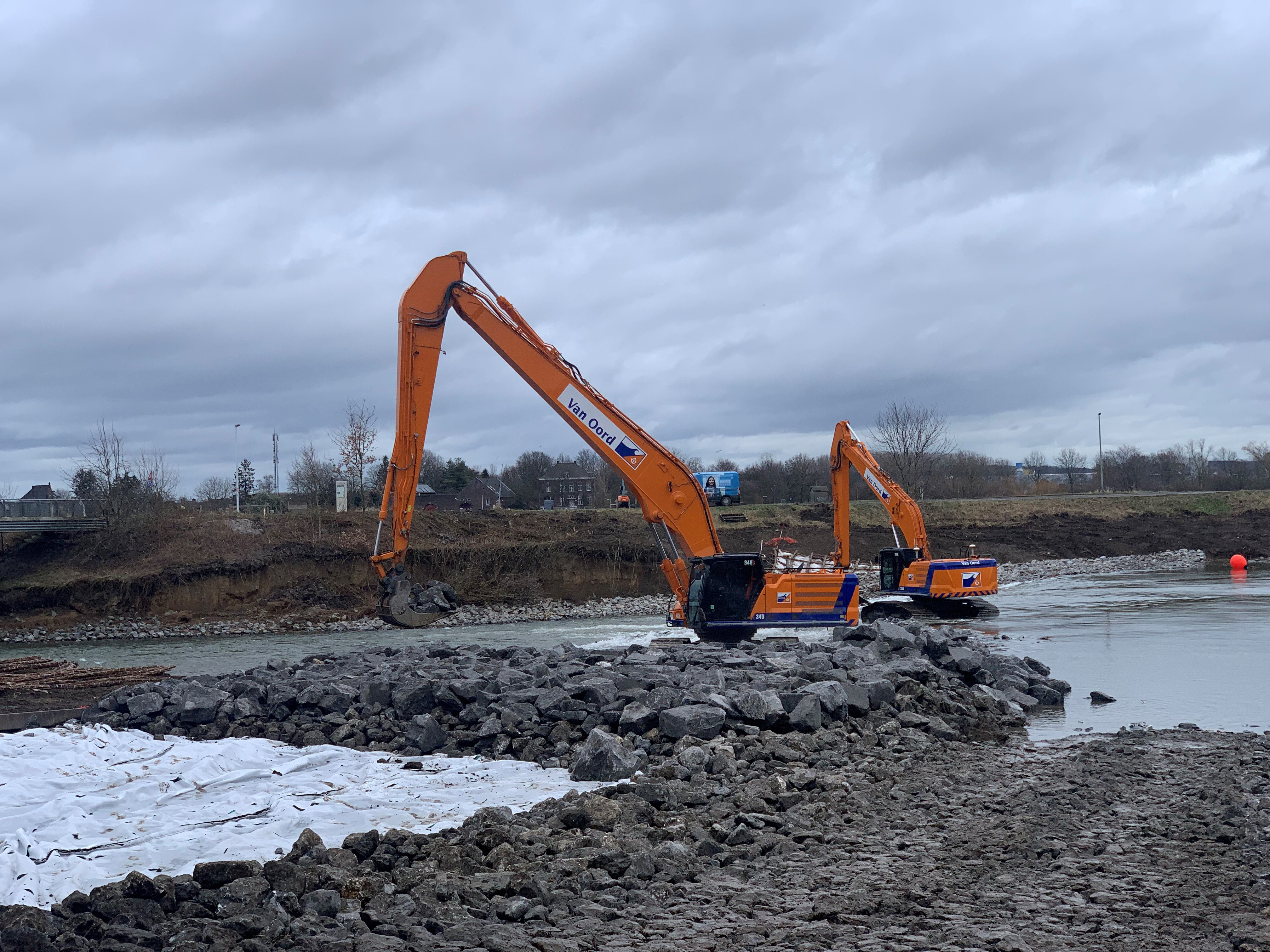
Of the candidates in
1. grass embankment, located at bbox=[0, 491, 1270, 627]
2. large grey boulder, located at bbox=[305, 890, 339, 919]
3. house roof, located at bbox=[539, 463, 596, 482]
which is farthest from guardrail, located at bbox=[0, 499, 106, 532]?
house roof, located at bbox=[539, 463, 596, 482]

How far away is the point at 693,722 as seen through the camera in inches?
365

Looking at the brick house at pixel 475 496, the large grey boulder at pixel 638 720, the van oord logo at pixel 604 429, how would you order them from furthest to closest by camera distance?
the brick house at pixel 475 496
the van oord logo at pixel 604 429
the large grey boulder at pixel 638 720

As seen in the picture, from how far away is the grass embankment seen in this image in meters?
34.2

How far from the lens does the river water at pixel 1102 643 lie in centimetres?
1212

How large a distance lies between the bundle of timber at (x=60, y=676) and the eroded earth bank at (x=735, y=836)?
361 centimetres

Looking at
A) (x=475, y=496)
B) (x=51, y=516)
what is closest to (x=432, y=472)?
(x=475, y=496)

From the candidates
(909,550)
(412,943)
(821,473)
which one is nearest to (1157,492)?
(821,473)

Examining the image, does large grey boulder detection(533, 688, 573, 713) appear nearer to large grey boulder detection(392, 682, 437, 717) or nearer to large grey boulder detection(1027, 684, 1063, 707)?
large grey boulder detection(392, 682, 437, 717)

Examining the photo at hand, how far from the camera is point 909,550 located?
21.5 meters

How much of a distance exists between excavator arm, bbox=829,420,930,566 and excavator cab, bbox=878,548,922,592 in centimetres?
14

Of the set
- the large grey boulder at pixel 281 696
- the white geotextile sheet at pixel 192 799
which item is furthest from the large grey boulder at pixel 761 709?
the large grey boulder at pixel 281 696

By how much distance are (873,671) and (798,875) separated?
631 centimetres

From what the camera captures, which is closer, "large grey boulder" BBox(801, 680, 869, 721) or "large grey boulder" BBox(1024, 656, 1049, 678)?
"large grey boulder" BBox(801, 680, 869, 721)

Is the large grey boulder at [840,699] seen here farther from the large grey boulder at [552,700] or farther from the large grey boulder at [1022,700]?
the large grey boulder at [1022,700]
